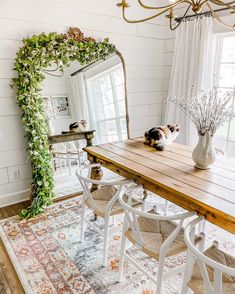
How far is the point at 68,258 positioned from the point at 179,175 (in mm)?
1166

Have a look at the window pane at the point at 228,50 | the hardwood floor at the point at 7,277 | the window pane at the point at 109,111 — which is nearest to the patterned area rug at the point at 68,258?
the hardwood floor at the point at 7,277

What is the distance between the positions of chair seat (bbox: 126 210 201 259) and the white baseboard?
1687 mm

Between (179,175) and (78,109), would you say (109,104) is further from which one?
(179,175)

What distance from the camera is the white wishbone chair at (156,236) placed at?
1.41 m

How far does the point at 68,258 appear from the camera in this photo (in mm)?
2107

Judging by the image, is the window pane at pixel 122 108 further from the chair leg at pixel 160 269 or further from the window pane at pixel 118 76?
the chair leg at pixel 160 269

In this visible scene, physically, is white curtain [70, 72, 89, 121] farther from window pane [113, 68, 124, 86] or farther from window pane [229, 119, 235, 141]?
window pane [229, 119, 235, 141]

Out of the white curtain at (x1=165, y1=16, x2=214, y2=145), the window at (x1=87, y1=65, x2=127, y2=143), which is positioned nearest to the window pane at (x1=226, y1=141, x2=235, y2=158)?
the white curtain at (x1=165, y1=16, x2=214, y2=145)

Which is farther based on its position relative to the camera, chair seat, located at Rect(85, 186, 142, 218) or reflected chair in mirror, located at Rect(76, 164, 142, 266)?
chair seat, located at Rect(85, 186, 142, 218)

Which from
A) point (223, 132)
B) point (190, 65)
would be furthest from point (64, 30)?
point (223, 132)

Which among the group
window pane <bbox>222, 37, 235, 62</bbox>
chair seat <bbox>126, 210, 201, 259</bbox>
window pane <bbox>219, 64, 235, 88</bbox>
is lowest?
chair seat <bbox>126, 210, 201, 259</bbox>

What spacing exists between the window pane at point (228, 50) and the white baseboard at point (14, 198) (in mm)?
2857

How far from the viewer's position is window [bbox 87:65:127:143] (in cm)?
314

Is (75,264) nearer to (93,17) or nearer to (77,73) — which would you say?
(77,73)
